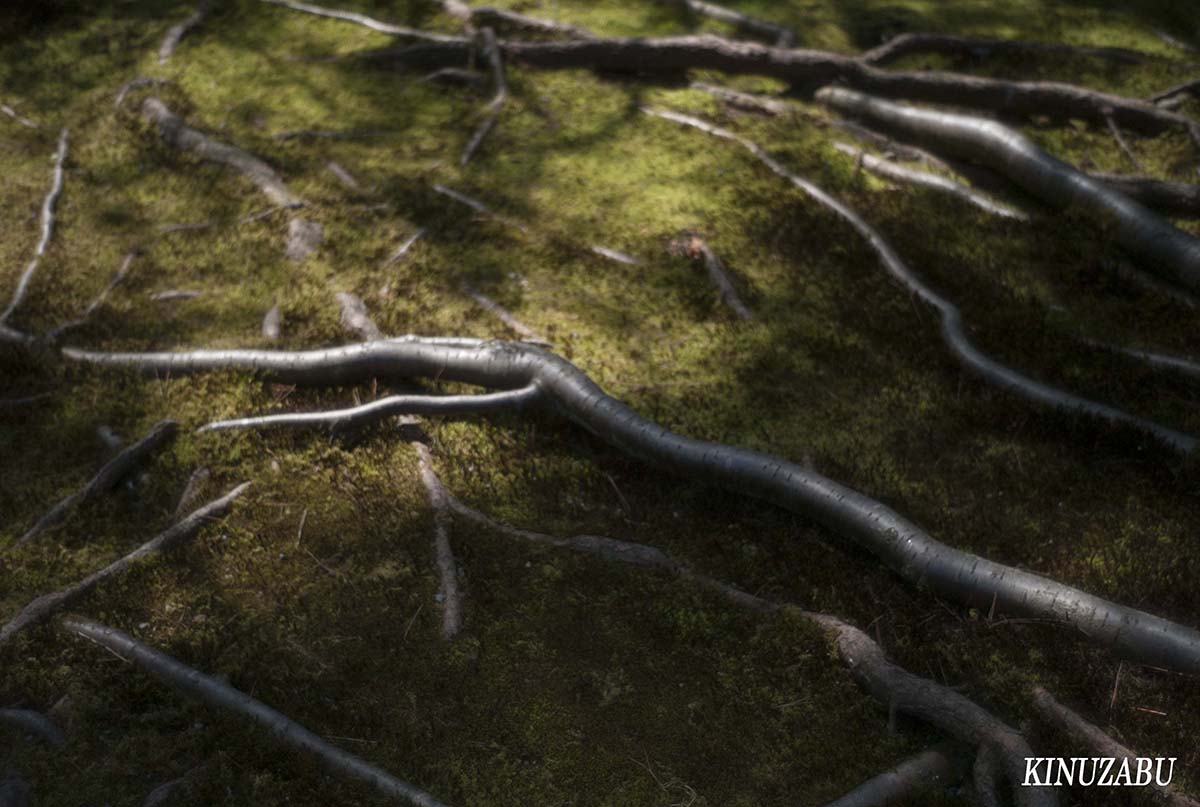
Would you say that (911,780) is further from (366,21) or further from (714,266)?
(366,21)

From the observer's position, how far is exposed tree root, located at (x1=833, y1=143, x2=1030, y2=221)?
690cm

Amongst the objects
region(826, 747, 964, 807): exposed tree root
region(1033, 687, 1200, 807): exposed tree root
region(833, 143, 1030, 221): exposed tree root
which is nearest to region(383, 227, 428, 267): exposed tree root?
region(833, 143, 1030, 221): exposed tree root

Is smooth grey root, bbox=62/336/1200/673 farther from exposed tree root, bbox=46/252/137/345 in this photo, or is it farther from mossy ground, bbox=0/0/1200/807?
exposed tree root, bbox=46/252/137/345

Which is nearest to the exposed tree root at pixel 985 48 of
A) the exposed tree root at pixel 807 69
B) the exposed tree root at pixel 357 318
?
the exposed tree root at pixel 807 69

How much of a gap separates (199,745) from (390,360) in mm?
2193

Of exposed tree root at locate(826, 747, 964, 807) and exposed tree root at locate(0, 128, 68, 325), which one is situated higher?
exposed tree root at locate(0, 128, 68, 325)

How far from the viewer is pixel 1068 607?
13.4 feet

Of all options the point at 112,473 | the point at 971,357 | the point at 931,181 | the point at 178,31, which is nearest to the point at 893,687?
the point at 971,357

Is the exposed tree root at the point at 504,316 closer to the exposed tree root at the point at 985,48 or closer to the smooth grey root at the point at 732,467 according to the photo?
the smooth grey root at the point at 732,467

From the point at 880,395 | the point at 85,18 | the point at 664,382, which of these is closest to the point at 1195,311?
the point at 880,395

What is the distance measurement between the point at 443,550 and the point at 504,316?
178cm

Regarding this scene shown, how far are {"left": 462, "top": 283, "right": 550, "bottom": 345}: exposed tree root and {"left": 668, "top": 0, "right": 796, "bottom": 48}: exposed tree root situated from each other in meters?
4.07

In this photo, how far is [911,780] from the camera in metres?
3.60

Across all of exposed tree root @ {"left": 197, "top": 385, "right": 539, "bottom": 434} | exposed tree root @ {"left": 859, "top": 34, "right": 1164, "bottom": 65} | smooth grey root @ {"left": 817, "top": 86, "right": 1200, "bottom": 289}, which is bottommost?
exposed tree root @ {"left": 197, "top": 385, "right": 539, "bottom": 434}
